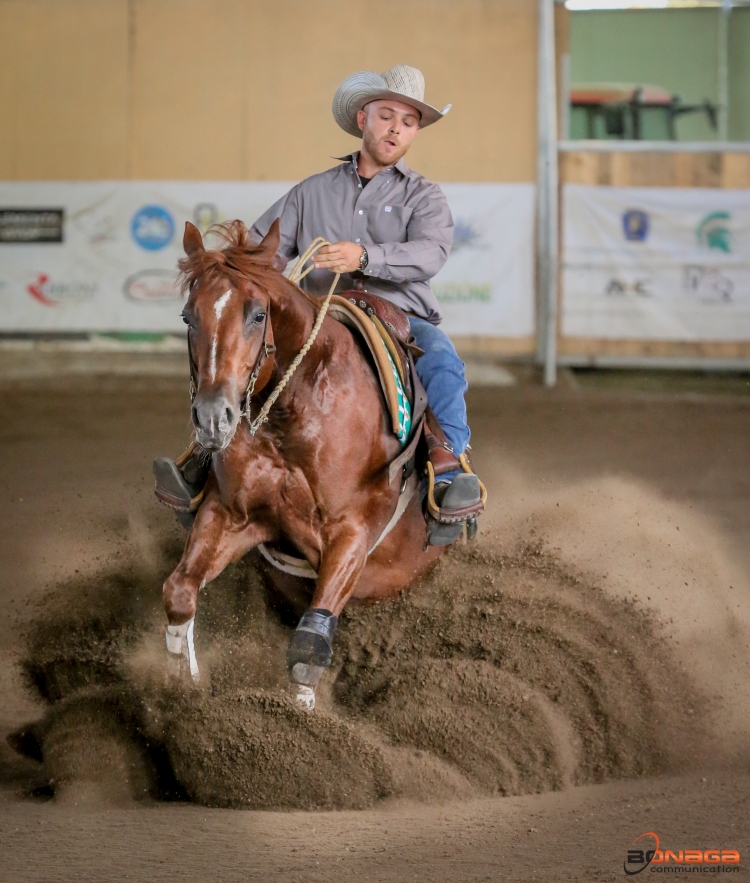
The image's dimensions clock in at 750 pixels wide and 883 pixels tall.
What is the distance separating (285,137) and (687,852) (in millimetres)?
9924

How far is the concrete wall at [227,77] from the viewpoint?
38.5ft

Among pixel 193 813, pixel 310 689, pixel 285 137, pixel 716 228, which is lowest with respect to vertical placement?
pixel 193 813

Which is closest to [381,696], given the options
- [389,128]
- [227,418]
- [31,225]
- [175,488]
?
[175,488]

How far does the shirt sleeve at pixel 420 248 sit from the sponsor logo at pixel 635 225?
7099 millimetres

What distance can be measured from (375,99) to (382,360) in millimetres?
1157

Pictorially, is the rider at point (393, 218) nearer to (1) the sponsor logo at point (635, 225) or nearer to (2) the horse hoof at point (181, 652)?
(2) the horse hoof at point (181, 652)

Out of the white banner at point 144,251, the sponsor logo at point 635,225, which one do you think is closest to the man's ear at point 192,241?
the white banner at point 144,251

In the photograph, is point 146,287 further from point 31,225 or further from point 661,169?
point 661,169

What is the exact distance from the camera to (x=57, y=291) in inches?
453

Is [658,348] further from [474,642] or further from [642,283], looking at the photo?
[474,642]

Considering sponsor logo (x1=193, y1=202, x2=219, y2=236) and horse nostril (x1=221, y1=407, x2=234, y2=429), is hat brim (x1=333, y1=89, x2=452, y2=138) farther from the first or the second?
sponsor logo (x1=193, y1=202, x2=219, y2=236)

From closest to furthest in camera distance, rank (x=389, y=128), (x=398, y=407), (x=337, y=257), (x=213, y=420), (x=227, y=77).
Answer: (x=213, y=420) < (x=337, y=257) < (x=398, y=407) < (x=389, y=128) < (x=227, y=77)

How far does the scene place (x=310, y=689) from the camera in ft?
12.6

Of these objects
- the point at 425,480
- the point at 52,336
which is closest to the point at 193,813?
the point at 425,480
